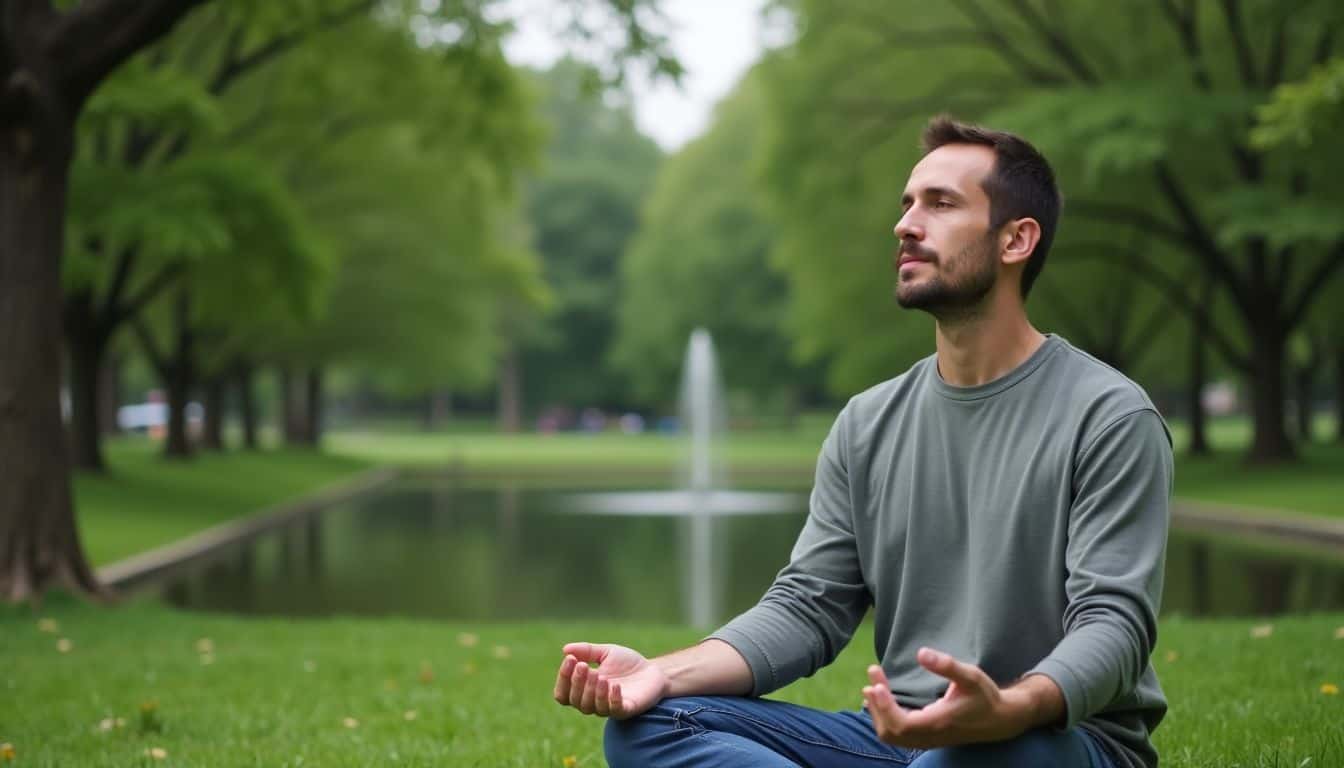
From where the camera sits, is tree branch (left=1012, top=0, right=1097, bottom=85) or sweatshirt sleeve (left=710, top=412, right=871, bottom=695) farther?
tree branch (left=1012, top=0, right=1097, bottom=85)

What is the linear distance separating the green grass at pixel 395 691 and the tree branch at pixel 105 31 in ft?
12.0

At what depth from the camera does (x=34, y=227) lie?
33.6 feet

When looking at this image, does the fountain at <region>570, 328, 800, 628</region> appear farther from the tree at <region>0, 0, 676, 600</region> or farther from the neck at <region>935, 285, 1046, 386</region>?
the neck at <region>935, 285, 1046, 386</region>

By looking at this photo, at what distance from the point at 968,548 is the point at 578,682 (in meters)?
0.80

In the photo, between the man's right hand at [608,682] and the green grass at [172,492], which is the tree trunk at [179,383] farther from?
the man's right hand at [608,682]

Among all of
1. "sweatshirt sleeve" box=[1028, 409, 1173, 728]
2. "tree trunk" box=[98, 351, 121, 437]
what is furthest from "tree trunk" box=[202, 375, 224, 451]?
"sweatshirt sleeve" box=[1028, 409, 1173, 728]

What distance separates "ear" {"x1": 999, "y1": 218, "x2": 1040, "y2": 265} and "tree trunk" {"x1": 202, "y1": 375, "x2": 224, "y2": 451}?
3823 cm

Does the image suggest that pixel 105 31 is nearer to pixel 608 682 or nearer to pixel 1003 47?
pixel 608 682

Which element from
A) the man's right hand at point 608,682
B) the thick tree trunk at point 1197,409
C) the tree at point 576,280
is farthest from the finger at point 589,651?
the tree at point 576,280

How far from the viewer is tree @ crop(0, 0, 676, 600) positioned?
9773 millimetres

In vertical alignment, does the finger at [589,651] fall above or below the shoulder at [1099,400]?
below

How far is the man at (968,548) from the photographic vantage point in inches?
104

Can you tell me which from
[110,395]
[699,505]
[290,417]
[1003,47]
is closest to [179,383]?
[699,505]

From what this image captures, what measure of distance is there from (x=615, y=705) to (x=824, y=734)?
517 mm
